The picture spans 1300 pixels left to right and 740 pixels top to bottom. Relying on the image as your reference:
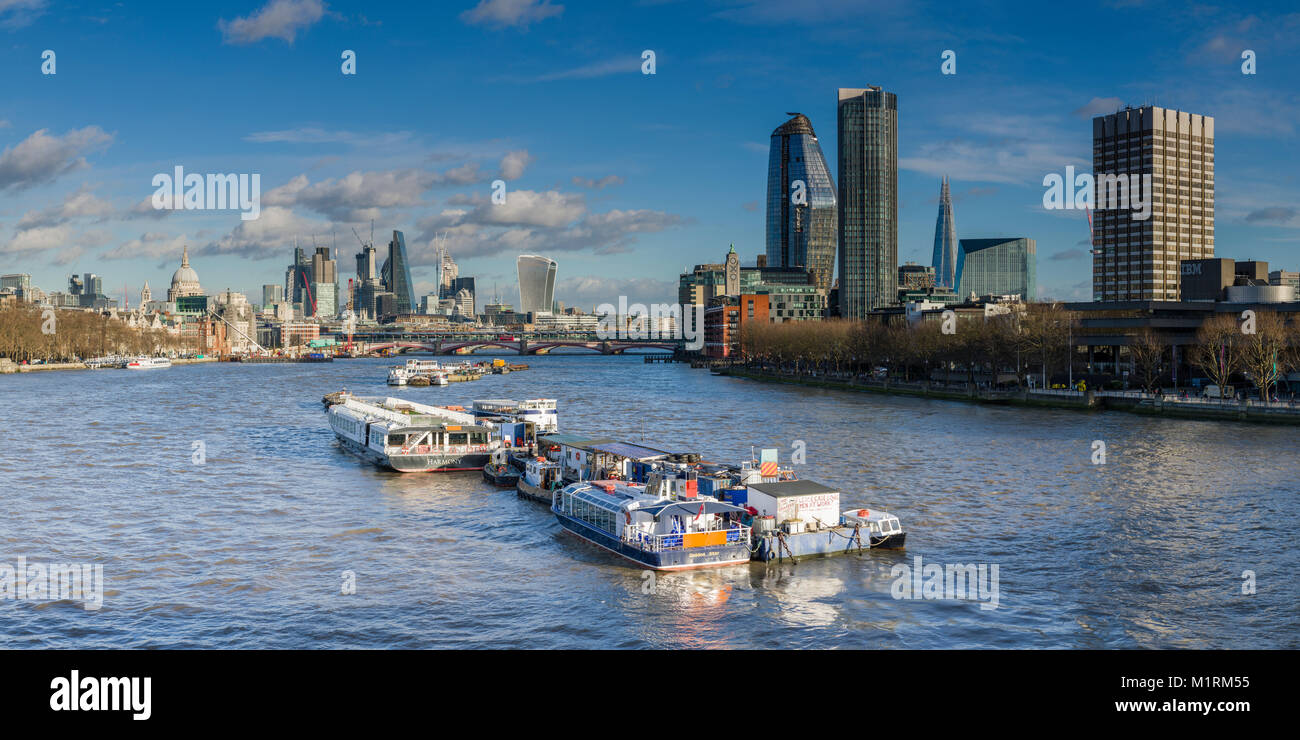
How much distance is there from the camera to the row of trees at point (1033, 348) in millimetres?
75375

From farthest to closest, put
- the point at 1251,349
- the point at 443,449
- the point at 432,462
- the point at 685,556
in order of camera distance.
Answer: the point at 1251,349 < the point at 443,449 < the point at 432,462 < the point at 685,556

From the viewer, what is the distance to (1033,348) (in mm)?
86375

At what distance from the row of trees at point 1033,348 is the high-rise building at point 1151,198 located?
77394 millimetres

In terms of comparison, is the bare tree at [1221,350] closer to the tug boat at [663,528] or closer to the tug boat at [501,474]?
the tug boat at [501,474]

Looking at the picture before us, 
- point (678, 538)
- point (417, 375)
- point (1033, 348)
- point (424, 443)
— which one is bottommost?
point (678, 538)

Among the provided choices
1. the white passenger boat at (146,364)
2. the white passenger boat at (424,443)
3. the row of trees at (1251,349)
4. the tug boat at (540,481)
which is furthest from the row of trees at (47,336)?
the row of trees at (1251,349)

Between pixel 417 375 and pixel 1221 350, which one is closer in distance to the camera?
pixel 1221 350

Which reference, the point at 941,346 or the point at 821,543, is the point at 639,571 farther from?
the point at 941,346

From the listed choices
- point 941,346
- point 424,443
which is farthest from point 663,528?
point 941,346

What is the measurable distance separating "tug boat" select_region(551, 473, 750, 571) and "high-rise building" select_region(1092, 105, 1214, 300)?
578 ft

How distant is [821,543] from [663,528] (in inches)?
175

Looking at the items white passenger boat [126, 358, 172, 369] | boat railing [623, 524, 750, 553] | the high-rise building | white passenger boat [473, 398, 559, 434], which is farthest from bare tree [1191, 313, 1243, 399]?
white passenger boat [126, 358, 172, 369]

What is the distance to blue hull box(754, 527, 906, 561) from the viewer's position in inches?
1082
